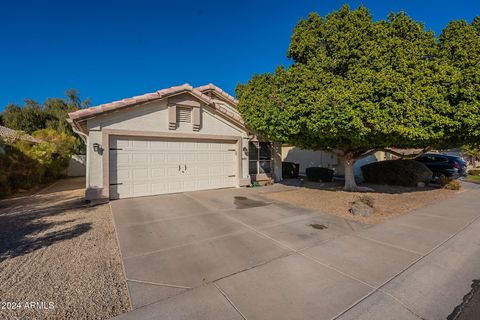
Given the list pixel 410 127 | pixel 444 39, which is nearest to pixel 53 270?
pixel 410 127

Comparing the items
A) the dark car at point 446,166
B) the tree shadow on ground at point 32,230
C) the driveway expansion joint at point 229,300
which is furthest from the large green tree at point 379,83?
the dark car at point 446,166

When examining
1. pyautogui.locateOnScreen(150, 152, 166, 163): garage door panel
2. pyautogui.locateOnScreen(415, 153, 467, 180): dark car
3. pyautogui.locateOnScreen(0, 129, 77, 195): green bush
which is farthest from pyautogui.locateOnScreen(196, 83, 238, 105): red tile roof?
pyautogui.locateOnScreen(415, 153, 467, 180): dark car

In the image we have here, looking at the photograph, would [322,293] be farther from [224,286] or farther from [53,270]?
[53,270]

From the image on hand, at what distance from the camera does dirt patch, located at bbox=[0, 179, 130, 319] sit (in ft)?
8.34

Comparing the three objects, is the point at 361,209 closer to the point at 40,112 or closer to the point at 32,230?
the point at 32,230

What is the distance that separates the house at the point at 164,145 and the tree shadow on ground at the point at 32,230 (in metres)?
1.54

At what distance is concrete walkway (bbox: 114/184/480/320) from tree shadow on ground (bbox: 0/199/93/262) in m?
3.22

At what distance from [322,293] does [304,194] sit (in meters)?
6.62

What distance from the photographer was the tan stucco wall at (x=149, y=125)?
295 inches

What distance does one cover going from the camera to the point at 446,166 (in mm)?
13602

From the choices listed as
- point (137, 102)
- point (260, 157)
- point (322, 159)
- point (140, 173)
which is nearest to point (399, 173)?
point (322, 159)

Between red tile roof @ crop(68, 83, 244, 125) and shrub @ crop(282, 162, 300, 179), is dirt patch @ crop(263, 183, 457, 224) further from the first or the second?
shrub @ crop(282, 162, 300, 179)

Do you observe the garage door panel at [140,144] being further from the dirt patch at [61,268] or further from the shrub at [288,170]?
the shrub at [288,170]

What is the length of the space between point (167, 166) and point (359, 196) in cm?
772
